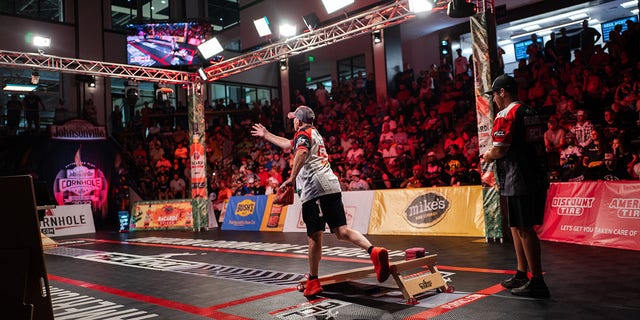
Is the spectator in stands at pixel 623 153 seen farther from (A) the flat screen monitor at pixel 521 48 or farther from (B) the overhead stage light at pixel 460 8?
(A) the flat screen monitor at pixel 521 48

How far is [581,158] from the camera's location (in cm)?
983

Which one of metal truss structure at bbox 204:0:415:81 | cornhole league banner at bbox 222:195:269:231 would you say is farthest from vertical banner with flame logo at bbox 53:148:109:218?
metal truss structure at bbox 204:0:415:81

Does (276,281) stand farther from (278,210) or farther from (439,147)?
(439,147)

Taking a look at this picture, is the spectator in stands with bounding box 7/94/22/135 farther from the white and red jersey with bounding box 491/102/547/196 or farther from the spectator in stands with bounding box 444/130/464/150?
the white and red jersey with bounding box 491/102/547/196

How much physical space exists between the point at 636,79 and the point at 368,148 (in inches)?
267

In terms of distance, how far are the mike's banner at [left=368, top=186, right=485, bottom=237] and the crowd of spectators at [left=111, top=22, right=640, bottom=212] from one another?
1.26 metres

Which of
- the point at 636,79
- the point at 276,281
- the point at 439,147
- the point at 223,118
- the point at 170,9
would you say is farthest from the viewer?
the point at 170,9

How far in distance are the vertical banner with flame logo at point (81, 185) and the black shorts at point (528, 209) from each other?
17393 mm

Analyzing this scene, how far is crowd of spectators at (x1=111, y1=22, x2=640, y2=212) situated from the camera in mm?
10148

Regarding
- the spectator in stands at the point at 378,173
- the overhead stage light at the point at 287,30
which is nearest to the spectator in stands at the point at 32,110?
the overhead stage light at the point at 287,30

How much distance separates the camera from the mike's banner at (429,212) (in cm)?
923

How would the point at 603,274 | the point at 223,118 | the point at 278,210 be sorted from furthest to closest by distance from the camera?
the point at 223,118 < the point at 278,210 < the point at 603,274

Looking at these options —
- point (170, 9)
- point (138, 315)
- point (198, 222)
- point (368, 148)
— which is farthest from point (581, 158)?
point (170, 9)

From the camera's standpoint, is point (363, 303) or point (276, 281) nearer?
point (363, 303)
